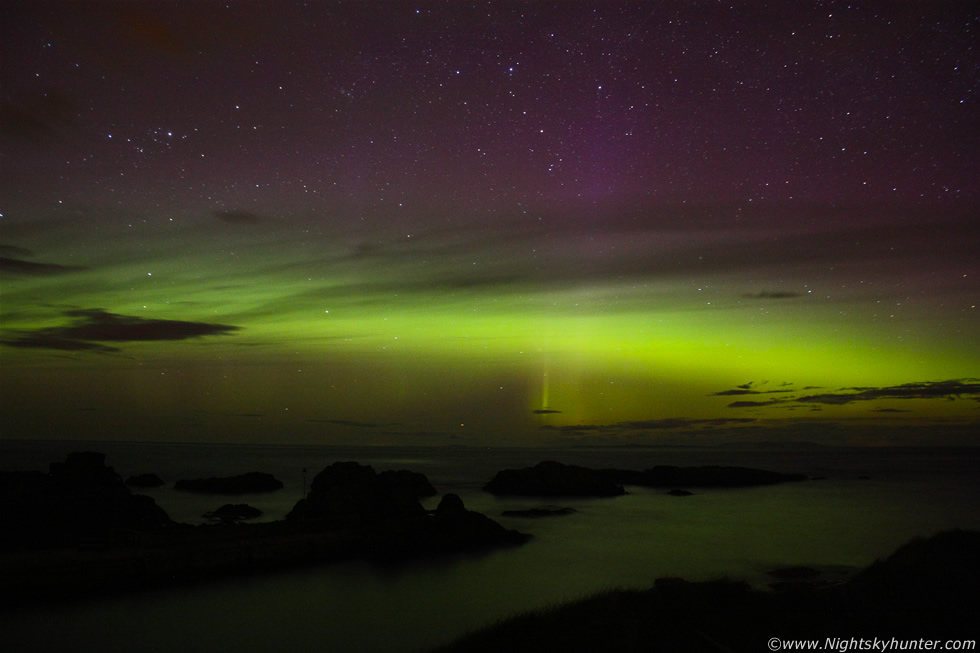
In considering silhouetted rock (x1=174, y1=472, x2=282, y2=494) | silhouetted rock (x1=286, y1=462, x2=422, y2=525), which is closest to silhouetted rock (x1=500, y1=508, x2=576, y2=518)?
silhouetted rock (x1=286, y1=462, x2=422, y2=525)

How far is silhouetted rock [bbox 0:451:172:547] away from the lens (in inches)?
1168

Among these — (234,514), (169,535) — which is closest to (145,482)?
(234,514)

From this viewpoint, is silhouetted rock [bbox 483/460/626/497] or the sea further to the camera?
silhouetted rock [bbox 483/460/626/497]

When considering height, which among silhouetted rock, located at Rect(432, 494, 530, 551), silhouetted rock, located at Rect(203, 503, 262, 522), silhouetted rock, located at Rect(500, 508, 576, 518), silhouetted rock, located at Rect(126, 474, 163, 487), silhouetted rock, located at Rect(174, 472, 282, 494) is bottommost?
silhouetted rock, located at Rect(126, 474, 163, 487)

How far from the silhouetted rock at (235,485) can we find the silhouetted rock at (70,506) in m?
33.1

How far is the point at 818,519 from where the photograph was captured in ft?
168

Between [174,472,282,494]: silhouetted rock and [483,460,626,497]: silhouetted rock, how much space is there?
25.8m

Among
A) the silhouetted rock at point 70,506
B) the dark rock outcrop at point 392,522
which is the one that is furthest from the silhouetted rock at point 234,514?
the silhouetted rock at point 70,506

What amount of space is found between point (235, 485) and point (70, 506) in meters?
38.3

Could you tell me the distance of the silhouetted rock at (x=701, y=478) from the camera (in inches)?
3474

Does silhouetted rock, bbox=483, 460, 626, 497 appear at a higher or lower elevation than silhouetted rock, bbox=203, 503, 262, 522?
lower

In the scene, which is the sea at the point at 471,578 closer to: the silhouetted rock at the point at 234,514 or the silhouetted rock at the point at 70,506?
the silhouetted rock at the point at 234,514

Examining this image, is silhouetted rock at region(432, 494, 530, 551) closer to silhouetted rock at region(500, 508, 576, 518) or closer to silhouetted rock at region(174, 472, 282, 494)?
silhouetted rock at region(500, 508, 576, 518)

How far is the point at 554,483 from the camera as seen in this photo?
7375 centimetres
